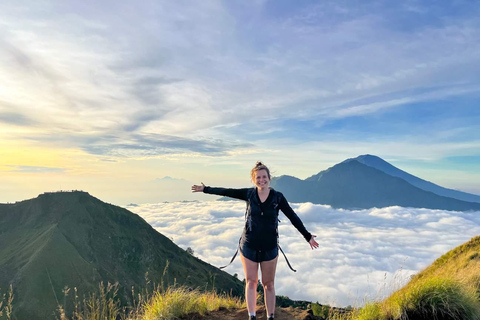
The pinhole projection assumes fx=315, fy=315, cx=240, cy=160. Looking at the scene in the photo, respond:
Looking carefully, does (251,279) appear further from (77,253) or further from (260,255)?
(77,253)

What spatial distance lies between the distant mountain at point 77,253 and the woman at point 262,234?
4296cm

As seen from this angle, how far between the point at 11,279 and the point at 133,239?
26.5m

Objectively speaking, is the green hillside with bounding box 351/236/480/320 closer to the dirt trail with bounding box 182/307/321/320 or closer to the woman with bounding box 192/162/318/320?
the dirt trail with bounding box 182/307/321/320

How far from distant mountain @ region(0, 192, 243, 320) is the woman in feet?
141

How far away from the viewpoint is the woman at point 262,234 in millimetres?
4828

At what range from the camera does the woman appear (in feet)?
15.8

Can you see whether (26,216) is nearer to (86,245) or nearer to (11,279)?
(86,245)

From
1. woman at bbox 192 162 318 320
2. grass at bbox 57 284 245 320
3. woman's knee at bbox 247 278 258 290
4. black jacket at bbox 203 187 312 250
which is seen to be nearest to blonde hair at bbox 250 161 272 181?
woman at bbox 192 162 318 320

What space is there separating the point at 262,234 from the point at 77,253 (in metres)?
63.2

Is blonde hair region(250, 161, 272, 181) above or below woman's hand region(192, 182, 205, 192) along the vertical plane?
above

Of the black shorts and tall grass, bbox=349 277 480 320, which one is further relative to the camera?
tall grass, bbox=349 277 480 320

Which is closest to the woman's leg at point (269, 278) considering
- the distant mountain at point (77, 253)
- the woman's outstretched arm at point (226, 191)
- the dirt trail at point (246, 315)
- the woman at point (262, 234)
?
the woman at point (262, 234)

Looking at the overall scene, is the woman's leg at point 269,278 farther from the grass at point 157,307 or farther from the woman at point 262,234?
the grass at point 157,307

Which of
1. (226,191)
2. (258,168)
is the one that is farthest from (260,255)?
(258,168)
